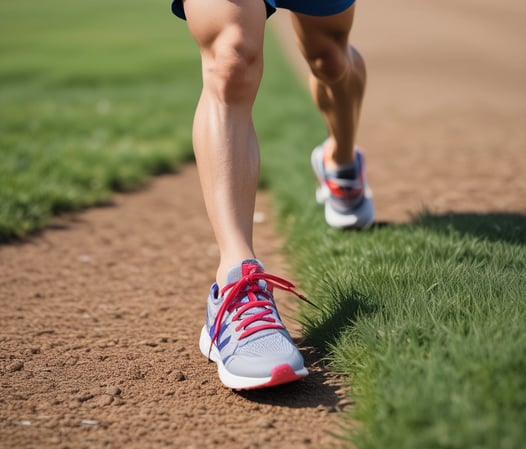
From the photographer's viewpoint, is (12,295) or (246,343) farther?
(12,295)

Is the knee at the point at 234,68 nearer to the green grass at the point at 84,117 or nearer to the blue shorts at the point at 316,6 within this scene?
the blue shorts at the point at 316,6

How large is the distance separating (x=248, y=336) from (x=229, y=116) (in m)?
0.68

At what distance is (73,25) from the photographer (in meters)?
20.5

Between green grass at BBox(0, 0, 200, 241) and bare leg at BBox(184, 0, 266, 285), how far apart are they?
6.08ft

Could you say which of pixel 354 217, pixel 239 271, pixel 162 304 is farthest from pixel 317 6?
pixel 162 304

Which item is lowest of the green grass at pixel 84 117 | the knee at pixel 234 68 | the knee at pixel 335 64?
the green grass at pixel 84 117

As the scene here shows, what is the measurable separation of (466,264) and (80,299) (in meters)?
1.48

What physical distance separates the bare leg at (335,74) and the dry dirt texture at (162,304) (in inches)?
21.5

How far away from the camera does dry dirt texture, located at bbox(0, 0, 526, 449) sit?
1.91 metres

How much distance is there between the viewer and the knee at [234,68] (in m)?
2.25

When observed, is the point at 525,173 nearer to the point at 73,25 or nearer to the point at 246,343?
the point at 246,343

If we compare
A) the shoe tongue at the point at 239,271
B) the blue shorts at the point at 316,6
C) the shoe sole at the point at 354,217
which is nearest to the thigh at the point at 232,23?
the blue shorts at the point at 316,6

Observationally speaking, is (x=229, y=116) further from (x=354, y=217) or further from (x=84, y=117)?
(x=84, y=117)

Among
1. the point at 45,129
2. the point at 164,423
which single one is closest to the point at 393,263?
the point at 164,423
